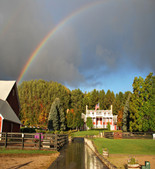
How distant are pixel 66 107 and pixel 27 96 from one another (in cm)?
1630

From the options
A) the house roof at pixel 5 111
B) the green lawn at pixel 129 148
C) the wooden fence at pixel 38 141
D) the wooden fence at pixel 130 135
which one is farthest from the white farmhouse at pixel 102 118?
the wooden fence at pixel 38 141

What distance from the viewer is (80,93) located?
287 feet

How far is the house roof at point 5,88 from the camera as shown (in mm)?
30523

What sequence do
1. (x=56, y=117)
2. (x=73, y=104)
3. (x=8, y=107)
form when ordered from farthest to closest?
(x=73, y=104) → (x=56, y=117) → (x=8, y=107)

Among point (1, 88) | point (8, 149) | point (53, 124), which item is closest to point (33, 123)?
point (53, 124)

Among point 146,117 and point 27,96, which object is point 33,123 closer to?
point 27,96

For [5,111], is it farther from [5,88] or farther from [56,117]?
[56,117]

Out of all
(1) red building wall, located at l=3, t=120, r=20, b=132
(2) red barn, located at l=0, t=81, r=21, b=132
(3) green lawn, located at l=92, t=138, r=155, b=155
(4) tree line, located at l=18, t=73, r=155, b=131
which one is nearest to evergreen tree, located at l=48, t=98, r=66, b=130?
(4) tree line, located at l=18, t=73, r=155, b=131

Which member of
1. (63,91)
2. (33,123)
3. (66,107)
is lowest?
(33,123)

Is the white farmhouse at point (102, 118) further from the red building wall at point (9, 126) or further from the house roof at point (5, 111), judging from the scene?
the house roof at point (5, 111)

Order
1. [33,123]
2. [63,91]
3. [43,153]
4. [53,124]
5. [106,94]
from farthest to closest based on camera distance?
[106,94], [63,91], [33,123], [53,124], [43,153]

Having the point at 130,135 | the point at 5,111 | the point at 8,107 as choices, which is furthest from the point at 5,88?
the point at 130,135

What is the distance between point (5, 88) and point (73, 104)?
5449cm

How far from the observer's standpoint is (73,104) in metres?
85.2
